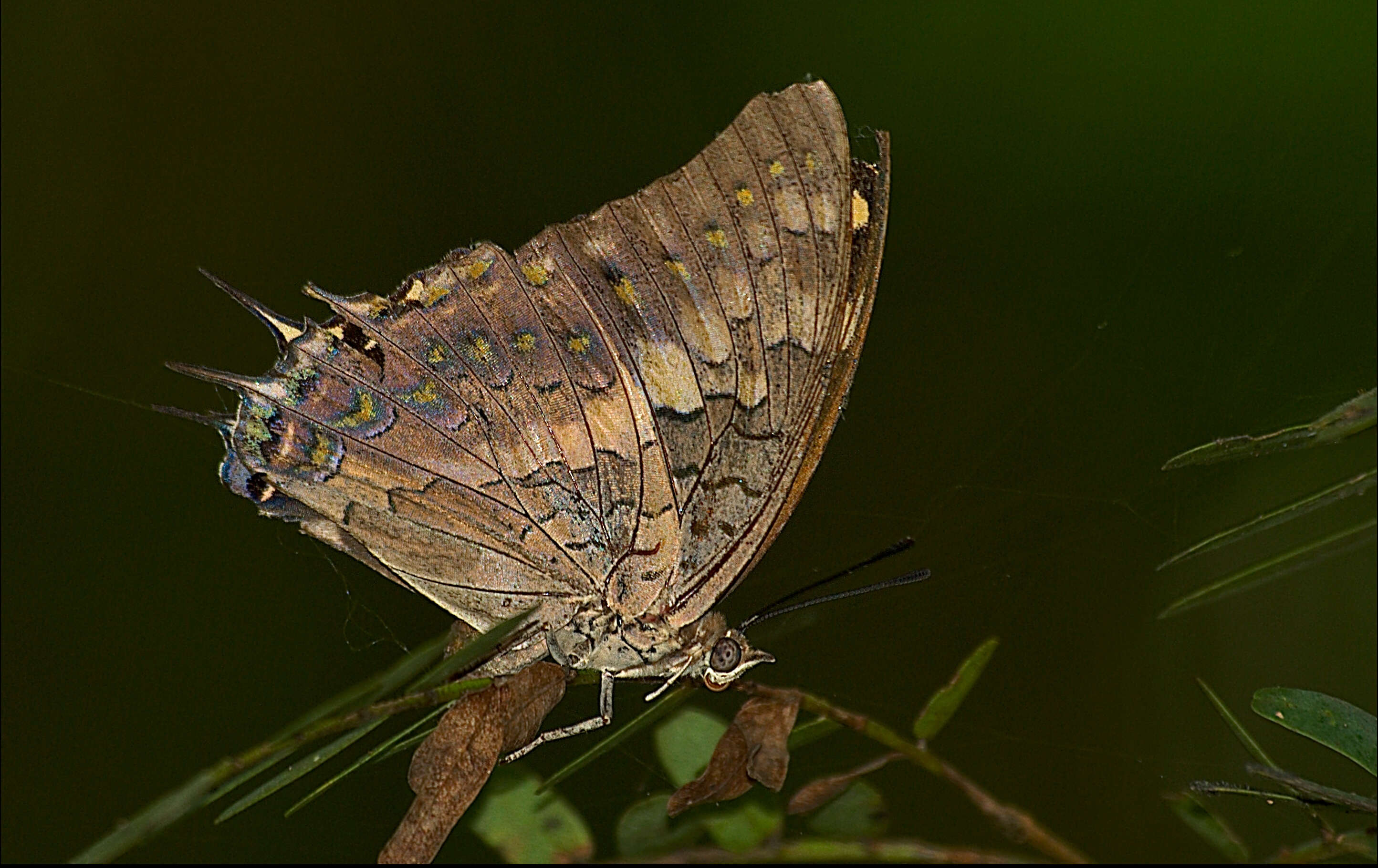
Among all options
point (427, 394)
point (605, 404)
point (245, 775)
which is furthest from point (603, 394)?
point (245, 775)

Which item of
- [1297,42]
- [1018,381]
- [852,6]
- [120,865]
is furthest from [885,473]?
[120,865]

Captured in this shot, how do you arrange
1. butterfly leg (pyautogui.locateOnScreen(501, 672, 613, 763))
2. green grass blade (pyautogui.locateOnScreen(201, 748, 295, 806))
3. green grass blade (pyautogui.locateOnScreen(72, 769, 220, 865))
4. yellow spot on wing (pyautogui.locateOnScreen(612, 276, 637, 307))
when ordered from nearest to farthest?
green grass blade (pyautogui.locateOnScreen(72, 769, 220, 865)), green grass blade (pyautogui.locateOnScreen(201, 748, 295, 806)), butterfly leg (pyautogui.locateOnScreen(501, 672, 613, 763)), yellow spot on wing (pyautogui.locateOnScreen(612, 276, 637, 307))

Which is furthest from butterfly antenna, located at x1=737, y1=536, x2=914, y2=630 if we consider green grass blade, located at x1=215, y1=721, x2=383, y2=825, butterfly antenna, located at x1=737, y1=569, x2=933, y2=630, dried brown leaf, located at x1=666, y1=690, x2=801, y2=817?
green grass blade, located at x1=215, y1=721, x2=383, y2=825

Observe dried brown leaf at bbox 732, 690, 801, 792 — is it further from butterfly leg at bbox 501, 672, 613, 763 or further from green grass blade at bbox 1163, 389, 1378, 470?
green grass blade at bbox 1163, 389, 1378, 470

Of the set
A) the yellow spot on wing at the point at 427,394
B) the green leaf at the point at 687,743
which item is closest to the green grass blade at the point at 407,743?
the green leaf at the point at 687,743

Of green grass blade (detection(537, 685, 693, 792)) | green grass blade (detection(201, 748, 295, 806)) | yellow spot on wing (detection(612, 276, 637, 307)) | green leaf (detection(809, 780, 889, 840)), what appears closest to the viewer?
green grass blade (detection(201, 748, 295, 806))

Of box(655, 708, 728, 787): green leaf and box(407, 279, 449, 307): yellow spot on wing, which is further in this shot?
box(407, 279, 449, 307): yellow spot on wing

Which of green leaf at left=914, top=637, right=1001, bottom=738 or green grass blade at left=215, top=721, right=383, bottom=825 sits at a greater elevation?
green grass blade at left=215, top=721, right=383, bottom=825

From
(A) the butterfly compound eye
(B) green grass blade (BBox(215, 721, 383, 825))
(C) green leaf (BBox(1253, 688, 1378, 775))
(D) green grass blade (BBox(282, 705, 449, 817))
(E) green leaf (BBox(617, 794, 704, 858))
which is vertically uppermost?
(B) green grass blade (BBox(215, 721, 383, 825))
